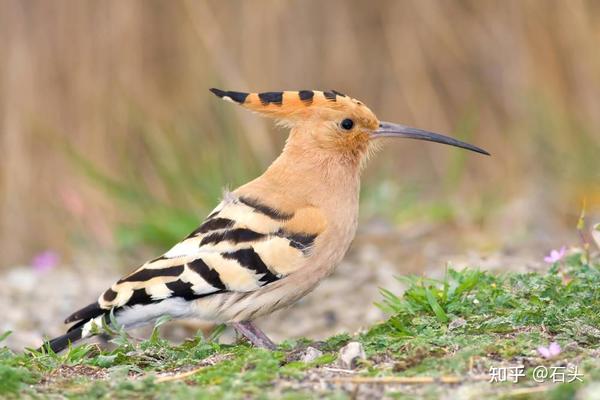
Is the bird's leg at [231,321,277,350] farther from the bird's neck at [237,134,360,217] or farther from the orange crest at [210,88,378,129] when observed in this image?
the orange crest at [210,88,378,129]

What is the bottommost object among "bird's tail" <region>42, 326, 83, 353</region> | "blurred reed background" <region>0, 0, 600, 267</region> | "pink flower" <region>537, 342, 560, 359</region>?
"pink flower" <region>537, 342, 560, 359</region>

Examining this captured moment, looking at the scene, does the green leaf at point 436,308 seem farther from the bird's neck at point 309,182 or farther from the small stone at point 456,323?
the bird's neck at point 309,182

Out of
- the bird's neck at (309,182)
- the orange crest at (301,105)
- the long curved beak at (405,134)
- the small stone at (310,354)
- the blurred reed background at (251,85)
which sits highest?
the blurred reed background at (251,85)

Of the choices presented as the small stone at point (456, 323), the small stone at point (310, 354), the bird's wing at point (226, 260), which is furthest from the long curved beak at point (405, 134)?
the small stone at point (310, 354)

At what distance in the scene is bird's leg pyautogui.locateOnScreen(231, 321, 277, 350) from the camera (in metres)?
3.11

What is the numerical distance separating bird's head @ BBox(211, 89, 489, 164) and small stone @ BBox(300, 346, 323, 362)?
2.98ft

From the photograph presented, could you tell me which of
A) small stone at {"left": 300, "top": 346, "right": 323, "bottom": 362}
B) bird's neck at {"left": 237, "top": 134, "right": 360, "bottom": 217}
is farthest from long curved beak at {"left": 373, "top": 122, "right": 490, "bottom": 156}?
small stone at {"left": 300, "top": 346, "right": 323, "bottom": 362}

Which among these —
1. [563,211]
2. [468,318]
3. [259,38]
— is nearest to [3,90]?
[259,38]

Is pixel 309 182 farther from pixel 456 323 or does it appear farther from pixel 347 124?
pixel 456 323

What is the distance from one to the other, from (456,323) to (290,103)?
98 centimetres

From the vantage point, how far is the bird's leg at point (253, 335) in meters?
3.11

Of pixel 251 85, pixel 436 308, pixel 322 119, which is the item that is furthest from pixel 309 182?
pixel 251 85

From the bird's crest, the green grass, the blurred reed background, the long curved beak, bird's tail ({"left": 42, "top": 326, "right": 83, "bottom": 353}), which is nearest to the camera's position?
the green grass

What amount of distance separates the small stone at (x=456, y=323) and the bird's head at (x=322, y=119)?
75 centimetres
